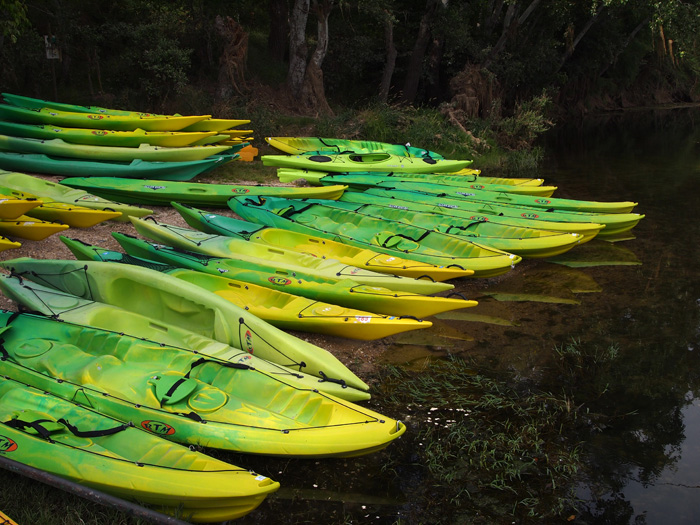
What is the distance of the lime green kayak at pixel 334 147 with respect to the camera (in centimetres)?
1277

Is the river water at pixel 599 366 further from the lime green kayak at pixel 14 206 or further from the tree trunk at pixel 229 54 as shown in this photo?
the tree trunk at pixel 229 54

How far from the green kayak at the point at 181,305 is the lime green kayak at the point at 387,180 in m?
5.43

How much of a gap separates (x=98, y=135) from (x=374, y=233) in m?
5.47

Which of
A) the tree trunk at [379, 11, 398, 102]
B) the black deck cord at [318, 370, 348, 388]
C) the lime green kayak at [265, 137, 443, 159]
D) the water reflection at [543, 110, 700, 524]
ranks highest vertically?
the tree trunk at [379, 11, 398, 102]

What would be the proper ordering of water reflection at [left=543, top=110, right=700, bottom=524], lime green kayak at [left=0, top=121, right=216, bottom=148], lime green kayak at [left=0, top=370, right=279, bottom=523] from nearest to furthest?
lime green kayak at [left=0, top=370, right=279, bottom=523] < water reflection at [left=543, top=110, right=700, bottom=524] < lime green kayak at [left=0, top=121, right=216, bottom=148]

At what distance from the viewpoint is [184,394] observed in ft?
15.0

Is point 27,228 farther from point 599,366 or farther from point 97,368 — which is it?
point 599,366

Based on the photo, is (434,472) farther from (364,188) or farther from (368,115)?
(368,115)

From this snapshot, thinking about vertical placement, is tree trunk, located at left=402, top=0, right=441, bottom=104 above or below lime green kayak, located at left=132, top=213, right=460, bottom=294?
above

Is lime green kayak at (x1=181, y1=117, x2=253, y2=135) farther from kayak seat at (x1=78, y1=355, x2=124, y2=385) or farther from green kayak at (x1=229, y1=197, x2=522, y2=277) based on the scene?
kayak seat at (x1=78, y1=355, x2=124, y2=385)

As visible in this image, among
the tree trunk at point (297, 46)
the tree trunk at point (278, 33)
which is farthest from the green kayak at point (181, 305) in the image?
the tree trunk at point (278, 33)

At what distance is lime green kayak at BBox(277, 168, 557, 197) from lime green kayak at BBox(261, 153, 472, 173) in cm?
26

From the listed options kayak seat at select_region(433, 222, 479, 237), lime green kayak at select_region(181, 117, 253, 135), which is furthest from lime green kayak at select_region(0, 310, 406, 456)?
lime green kayak at select_region(181, 117, 253, 135)

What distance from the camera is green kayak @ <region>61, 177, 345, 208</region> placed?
9195 millimetres
